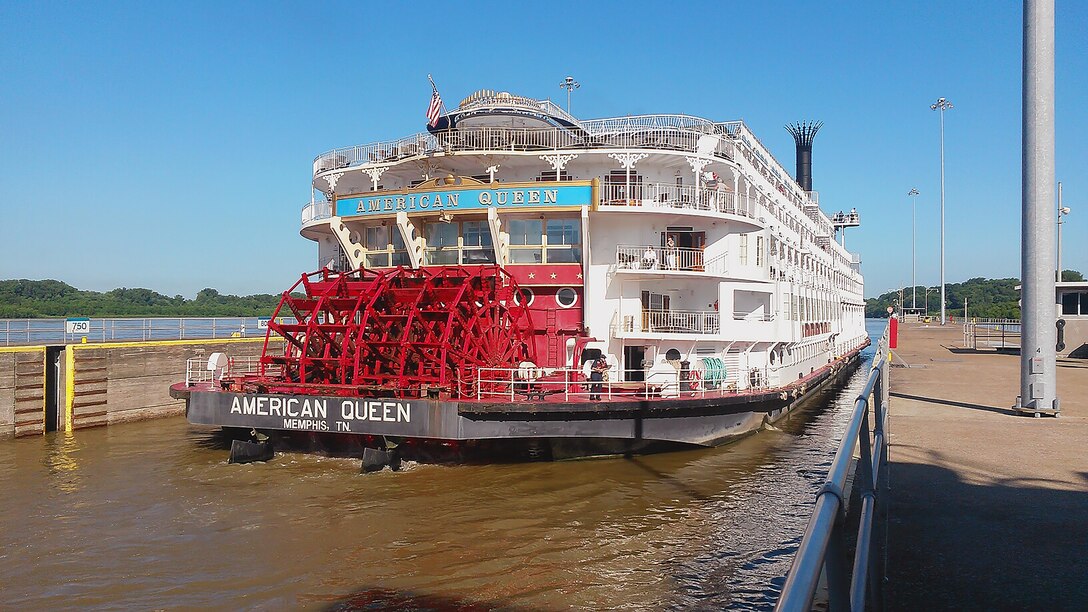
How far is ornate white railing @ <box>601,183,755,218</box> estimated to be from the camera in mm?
15516

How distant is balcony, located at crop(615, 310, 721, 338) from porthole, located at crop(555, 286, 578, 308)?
1026 millimetres

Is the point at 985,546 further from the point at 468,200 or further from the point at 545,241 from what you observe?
the point at 468,200

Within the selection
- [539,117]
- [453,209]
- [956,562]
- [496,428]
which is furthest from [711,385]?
[956,562]

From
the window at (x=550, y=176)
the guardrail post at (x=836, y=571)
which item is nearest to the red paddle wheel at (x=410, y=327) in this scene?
the window at (x=550, y=176)

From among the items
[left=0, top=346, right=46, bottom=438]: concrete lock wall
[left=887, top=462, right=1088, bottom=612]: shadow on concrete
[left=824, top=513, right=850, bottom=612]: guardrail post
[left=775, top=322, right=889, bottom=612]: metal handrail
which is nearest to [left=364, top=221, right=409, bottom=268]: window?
[left=0, top=346, right=46, bottom=438]: concrete lock wall

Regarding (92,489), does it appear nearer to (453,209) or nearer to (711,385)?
(453,209)

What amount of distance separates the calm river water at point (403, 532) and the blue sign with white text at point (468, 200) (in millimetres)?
5266

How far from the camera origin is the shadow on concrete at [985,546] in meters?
4.42

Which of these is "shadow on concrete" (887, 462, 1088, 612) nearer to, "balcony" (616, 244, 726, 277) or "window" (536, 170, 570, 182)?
"balcony" (616, 244, 726, 277)

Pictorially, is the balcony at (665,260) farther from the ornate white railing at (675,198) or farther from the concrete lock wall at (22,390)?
the concrete lock wall at (22,390)

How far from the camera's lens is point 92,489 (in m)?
11.9

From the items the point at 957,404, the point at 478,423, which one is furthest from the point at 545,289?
the point at 957,404

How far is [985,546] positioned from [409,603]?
16.8ft

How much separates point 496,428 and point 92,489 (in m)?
6.49
